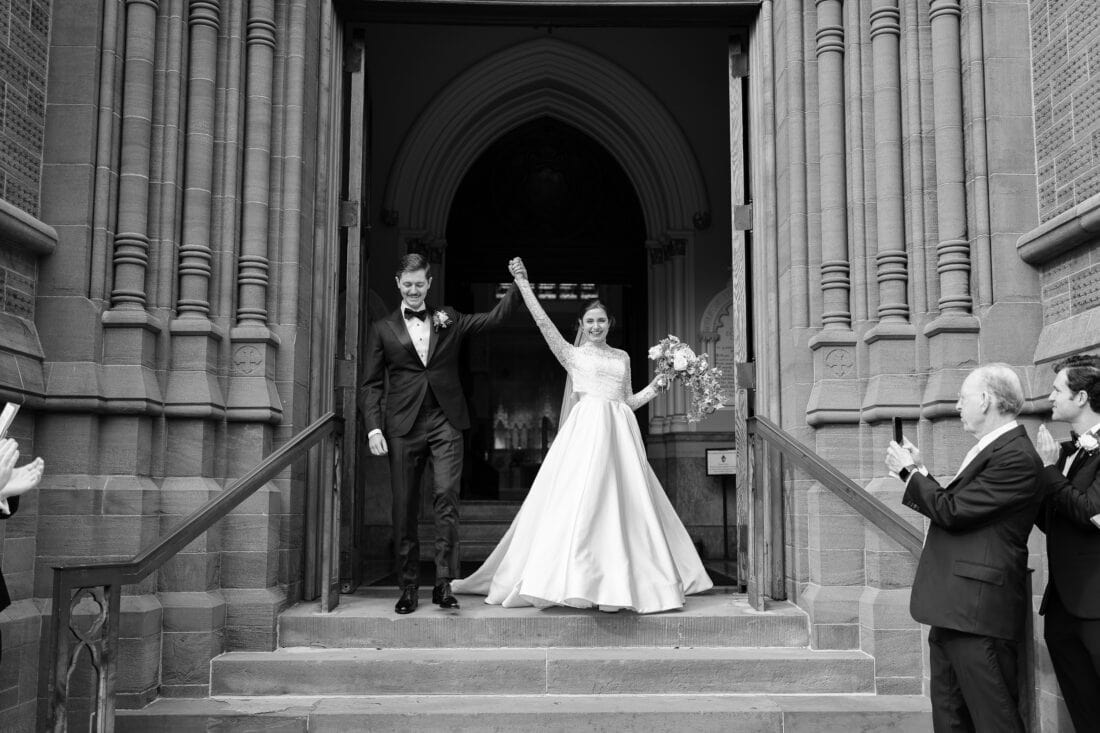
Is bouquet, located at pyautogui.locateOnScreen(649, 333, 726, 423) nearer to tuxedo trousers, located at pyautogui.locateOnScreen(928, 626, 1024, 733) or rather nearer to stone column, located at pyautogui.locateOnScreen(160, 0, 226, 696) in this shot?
stone column, located at pyautogui.locateOnScreen(160, 0, 226, 696)

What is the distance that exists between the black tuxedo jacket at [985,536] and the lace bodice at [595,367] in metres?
2.75

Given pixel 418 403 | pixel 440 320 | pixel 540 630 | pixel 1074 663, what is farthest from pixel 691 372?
pixel 1074 663

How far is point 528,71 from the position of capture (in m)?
11.3

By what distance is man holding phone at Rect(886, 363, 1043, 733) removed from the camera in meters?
3.60

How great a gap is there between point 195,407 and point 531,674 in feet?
7.00

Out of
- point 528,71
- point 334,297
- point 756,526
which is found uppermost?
point 528,71

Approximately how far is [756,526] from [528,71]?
22.4 feet

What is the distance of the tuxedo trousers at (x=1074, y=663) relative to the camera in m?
3.77

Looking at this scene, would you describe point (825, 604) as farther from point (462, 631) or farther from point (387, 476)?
point (387, 476)

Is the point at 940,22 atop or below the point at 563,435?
atop

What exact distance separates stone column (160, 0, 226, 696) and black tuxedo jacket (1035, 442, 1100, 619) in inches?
147

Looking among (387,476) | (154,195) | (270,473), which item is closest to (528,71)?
(387,476)

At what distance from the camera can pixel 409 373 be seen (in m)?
5.94

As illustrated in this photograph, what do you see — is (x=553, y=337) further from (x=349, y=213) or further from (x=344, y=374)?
(x=349, y=213)
